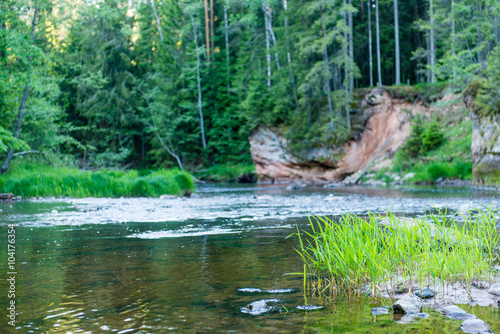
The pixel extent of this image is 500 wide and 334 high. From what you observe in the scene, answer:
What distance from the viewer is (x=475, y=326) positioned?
284 centimetres

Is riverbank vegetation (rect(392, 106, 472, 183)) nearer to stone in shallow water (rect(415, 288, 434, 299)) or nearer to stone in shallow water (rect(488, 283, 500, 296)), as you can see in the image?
stone in shallow water (rect(488, 283, 500, 296))

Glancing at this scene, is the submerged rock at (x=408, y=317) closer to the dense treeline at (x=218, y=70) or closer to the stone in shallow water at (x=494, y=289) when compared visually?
the stone in shallow water at (x=494, y=289)

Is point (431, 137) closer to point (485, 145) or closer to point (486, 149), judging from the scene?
point (485, 145)

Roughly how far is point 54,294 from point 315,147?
2927 cm

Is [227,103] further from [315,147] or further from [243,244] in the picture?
[243,244]

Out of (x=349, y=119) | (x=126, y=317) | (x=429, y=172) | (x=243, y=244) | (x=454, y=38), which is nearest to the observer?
(x=126, y=317)

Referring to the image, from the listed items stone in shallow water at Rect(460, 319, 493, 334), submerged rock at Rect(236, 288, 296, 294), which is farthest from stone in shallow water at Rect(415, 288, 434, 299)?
submerged rock at Rect(236, 288, 296, 294)

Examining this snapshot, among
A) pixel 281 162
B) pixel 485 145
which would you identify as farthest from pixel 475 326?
pixel 281 162

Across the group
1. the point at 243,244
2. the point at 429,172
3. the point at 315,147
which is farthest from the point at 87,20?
the point at 243,244

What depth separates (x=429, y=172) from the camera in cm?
2358

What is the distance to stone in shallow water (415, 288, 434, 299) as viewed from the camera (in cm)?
365

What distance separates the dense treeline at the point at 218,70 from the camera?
107 feet

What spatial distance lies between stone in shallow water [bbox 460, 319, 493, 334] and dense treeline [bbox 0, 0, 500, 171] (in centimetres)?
2791

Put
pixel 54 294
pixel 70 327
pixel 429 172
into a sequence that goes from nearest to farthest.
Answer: pixel 70 327, pixel 54 294, pixel 429 172
